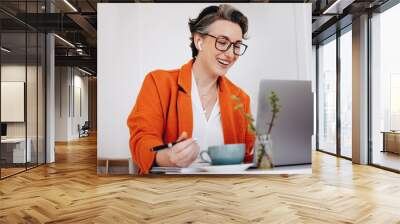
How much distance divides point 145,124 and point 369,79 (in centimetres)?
480

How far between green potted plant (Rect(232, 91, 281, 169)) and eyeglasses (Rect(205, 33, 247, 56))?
0.72 m

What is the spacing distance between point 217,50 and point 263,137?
152 centimetres

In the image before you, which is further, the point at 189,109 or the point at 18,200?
the point at 189,109

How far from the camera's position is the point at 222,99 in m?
6.16

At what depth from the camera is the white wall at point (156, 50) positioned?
246 inches

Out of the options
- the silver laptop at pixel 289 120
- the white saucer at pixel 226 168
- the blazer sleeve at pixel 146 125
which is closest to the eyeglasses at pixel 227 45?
the silver laptop at pixel 289 120

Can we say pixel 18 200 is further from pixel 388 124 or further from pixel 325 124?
pixel 325 124

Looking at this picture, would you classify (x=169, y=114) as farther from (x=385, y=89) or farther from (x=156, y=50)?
(x=385, y=89)

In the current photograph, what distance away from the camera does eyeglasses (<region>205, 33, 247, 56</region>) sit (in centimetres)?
612

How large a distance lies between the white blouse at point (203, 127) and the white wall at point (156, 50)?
626 mm

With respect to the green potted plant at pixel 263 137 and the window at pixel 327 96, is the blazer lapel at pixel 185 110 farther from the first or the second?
the window at pixel 327 96

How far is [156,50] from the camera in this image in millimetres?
6266

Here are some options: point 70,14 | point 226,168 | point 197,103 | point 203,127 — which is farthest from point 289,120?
point 70,14

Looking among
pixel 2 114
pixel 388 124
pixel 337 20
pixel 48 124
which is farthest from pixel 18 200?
pixel 337 20
